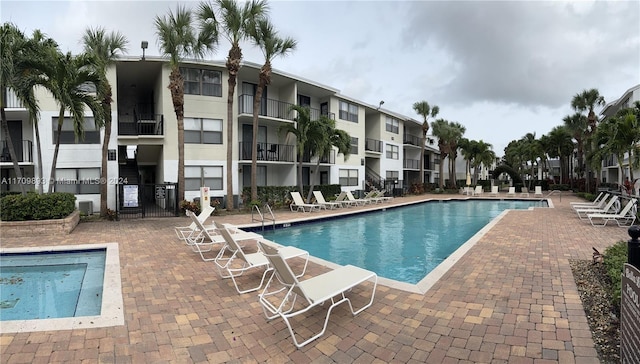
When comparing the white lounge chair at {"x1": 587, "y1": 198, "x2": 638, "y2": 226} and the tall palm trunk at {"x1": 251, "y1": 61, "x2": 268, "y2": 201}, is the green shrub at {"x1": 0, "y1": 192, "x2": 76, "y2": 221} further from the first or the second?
the white lounge chair at {"x1": 587, "y1": 198, "x2": 638, "y2": 226}

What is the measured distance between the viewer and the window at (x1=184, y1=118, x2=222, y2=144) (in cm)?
1755

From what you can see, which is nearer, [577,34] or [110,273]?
[110,273]

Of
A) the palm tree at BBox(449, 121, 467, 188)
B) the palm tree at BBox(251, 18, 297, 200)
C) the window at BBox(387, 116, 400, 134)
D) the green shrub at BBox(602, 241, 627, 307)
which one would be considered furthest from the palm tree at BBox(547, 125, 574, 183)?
the green shrub at BBox(602, 241, 627, 307)

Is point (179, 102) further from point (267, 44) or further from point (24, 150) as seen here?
point (24, 150)

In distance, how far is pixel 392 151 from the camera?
32.4 m

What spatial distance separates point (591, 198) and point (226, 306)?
25.5 metres

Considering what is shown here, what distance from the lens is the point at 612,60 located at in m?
14.2

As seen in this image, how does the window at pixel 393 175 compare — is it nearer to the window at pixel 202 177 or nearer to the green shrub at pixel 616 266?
the window at pixel 202 177

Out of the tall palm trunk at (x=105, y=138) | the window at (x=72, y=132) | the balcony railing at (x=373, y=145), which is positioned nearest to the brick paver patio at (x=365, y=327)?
the tall palm trunk at (x=105, y=138)

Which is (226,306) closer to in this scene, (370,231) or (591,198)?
(370,231)

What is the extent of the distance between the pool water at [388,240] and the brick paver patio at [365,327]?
6.41 feet


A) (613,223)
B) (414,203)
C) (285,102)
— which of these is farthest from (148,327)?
(414,203)

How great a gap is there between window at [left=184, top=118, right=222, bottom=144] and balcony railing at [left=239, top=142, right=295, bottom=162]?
70.2 inches

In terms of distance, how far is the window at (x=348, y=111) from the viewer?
2584 cm
